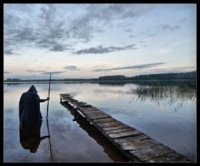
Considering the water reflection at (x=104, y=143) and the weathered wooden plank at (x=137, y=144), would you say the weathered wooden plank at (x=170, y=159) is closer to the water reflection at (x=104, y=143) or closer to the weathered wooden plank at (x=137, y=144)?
the weathered wooden plank at (x=137, y=144)

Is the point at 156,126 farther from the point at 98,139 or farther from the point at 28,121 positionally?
the point at 28,121

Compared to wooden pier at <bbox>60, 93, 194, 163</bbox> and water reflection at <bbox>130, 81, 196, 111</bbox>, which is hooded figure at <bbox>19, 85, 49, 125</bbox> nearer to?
wooden pier at <bbox>60, 93, 194, 163</bbox>

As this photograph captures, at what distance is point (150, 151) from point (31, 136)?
17.3 ft

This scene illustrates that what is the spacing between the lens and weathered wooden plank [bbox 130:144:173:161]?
5215 mm

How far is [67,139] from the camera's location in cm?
Answer: 831

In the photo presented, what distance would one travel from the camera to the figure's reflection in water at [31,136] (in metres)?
7.60

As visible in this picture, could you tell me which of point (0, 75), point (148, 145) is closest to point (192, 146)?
point (148, 145)

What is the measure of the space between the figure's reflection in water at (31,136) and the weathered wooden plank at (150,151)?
3717mm

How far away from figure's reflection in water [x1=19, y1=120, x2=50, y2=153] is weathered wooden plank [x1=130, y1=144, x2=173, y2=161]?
3717 millimetres

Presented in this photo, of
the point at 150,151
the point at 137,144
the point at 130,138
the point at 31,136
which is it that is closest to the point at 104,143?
the point at 130,138

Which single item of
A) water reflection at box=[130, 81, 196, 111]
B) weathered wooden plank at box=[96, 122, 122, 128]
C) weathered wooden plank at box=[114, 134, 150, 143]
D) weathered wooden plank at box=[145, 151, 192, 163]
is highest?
water reflection at box=[130, 81, 196, 111]

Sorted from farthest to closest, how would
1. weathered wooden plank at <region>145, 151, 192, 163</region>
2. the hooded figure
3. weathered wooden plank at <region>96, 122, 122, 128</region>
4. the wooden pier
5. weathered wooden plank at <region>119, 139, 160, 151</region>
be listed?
the hooded figure < weathered wooden plank at <region>96, 122, 122, 128</region> < weathered wooden plank at <region>119, 139, 160, 151</region> < the wooden pier < weathered wooden plank at <region>145, 151, 192, 163</region>

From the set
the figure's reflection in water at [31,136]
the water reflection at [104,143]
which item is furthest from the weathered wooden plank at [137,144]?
the figure's reflection in water at [31,136]

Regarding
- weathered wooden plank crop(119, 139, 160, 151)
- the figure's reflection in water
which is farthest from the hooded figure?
weathered wooden plank crop(119, 139, 160, 151)
